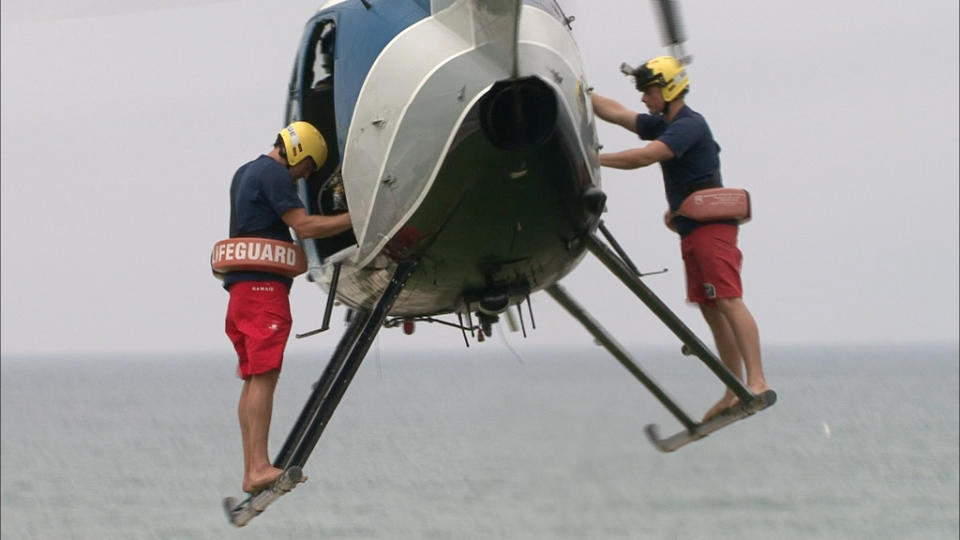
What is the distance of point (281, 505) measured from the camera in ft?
122

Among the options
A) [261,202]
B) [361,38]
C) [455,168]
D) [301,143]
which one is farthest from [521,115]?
[261,202]

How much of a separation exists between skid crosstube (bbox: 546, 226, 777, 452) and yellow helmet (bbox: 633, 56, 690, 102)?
927 mm

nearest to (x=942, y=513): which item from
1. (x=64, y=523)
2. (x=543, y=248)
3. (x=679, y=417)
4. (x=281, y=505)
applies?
(x=281, y=505)

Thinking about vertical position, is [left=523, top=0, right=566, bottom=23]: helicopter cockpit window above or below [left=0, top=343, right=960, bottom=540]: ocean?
above

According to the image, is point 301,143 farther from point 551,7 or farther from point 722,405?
point 722,405

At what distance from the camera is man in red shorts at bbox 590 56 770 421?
9.52m

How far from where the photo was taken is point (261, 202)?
29.7 ft

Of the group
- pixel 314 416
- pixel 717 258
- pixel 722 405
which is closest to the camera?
pixel 314 416

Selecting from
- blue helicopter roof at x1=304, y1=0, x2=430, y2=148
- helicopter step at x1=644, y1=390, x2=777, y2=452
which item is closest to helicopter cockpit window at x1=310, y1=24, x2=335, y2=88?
blue helicopter roof at x1=304, y1=0, x2=430, y2=148

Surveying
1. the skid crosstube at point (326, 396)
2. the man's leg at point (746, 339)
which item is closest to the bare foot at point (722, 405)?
the man's leg at point (746, 339)

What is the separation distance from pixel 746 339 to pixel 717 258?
54 centimetres

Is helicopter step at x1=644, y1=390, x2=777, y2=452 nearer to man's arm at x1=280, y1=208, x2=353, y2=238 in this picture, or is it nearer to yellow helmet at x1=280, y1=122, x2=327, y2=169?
man's arm at x1=280, y1=208, x2=353, y2=238

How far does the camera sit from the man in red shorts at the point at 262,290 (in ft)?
29.6

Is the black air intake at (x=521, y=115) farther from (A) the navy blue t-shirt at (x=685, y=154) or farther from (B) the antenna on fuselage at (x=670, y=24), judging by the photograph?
(A) the navy blue t-shirt at (x=685, y=154)
